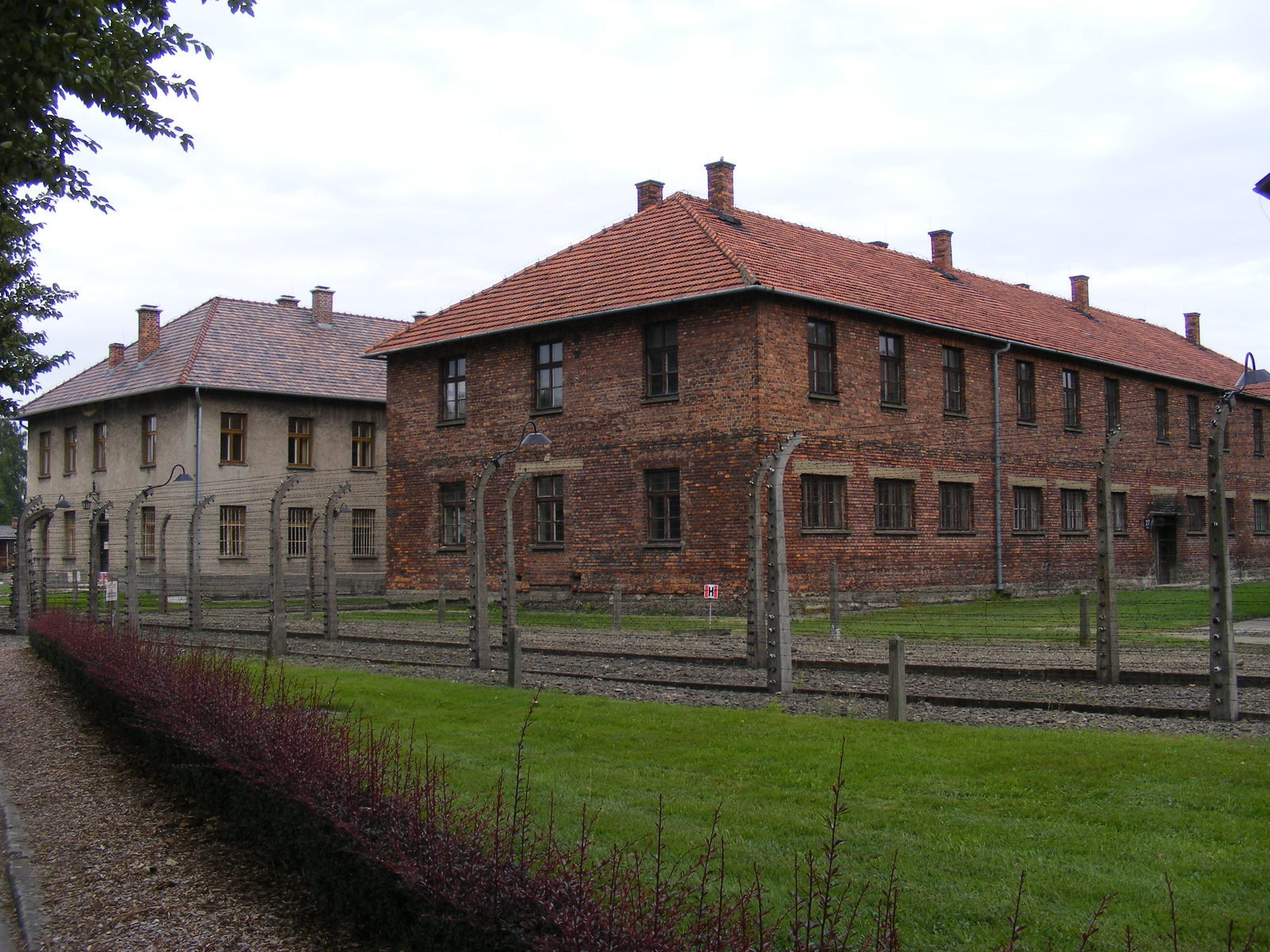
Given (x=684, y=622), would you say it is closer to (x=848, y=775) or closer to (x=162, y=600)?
(x=162, y=600)

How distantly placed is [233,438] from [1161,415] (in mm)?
30972

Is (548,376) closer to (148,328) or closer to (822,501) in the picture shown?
(822,501)

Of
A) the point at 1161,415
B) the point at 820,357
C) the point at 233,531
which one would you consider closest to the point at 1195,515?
the point at 1161,415

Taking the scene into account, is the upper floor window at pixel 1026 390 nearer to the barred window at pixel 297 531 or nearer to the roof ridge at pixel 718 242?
the roof ridge at pixel 718 242

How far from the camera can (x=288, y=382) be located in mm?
42438

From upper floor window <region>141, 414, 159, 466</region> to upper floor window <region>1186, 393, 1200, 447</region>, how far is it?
34.9 meters

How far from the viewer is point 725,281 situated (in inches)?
1014

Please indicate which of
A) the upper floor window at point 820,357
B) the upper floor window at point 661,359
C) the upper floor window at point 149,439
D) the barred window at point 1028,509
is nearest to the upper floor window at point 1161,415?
the barred window at point 1028,509

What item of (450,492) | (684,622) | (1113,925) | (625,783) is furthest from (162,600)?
(1113,925)

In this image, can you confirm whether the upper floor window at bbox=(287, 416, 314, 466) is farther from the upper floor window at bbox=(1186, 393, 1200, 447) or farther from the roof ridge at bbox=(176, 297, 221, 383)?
the upper floor window at bbox=(1186, 393, 1200, 447)

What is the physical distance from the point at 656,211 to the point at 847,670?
17830 mm

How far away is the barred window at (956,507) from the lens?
29.6m

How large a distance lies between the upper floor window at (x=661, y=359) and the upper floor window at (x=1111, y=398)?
50.9ft

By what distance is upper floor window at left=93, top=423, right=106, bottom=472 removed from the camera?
1766 inches
